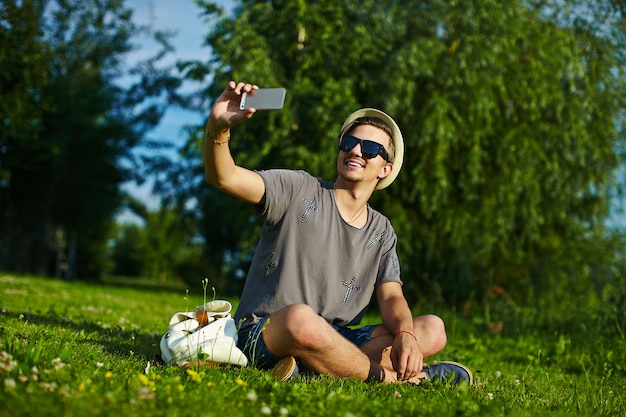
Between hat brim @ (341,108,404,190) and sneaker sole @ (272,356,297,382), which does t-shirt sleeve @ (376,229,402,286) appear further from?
sneaker sole @ (272,356,297,382)

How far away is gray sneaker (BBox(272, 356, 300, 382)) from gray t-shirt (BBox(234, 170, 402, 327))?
13.6 inches

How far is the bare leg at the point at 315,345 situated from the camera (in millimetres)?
3391

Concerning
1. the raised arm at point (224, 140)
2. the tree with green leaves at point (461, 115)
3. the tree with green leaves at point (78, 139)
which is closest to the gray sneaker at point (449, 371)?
the raised arm at point (224, 140)

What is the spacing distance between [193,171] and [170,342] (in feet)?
45.7

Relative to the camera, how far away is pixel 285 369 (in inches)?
136

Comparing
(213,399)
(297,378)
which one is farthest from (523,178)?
(213,399)

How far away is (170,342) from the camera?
3.51 metres

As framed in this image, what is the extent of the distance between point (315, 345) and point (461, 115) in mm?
9670

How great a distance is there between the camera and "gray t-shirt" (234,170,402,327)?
3781mm

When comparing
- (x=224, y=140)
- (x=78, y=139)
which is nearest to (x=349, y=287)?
(x=224, y=140)

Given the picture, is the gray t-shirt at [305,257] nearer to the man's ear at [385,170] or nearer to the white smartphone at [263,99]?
the man's ear at [385,170]

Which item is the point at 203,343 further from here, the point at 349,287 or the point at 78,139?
the point at 78,139

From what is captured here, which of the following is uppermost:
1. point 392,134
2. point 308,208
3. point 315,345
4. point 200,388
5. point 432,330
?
point 392,134

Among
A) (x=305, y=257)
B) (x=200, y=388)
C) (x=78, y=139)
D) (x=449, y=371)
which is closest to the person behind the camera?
(x=200, y=388)
